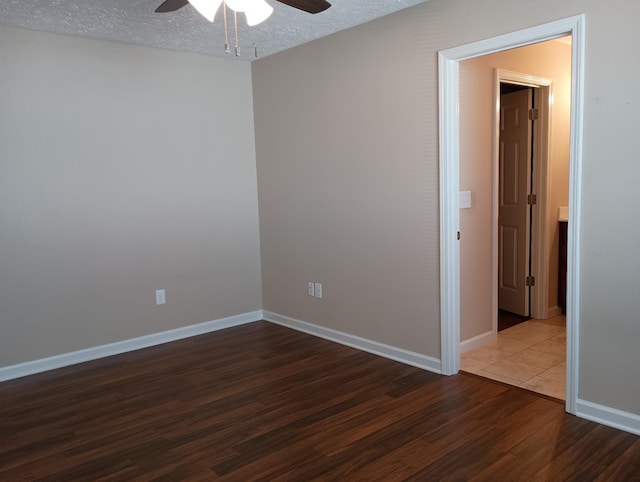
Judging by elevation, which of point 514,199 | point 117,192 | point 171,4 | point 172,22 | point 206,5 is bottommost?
point 514,199

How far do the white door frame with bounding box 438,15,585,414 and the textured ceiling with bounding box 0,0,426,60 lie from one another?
1.90 feet

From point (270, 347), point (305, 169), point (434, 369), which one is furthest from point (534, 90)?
point (270, 347)

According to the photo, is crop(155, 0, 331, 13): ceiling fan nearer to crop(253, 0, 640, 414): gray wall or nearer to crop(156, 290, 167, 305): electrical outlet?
crop(253, 0, 640, 414): gray wall

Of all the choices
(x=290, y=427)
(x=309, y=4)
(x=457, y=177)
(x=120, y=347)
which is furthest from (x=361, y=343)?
(x=309, y=4)

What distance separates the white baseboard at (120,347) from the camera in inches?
141

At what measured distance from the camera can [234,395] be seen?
3.15 meters

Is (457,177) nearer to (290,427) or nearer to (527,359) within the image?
(527,359)

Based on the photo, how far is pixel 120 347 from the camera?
400 cm

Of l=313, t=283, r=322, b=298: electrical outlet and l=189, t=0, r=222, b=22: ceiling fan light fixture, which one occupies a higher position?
l=189, t=0, r=222, b=22: ceiling fan light fixture

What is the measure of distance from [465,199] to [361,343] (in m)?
1.32

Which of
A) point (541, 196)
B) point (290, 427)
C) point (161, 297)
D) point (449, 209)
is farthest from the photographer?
point (541, 196)

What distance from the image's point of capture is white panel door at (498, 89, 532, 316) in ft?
14.6

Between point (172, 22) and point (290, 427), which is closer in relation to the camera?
point (290, 427)

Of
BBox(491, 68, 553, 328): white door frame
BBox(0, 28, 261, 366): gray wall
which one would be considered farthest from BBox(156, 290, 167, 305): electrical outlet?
BBox(491, 68, 553, 328): white door frame
